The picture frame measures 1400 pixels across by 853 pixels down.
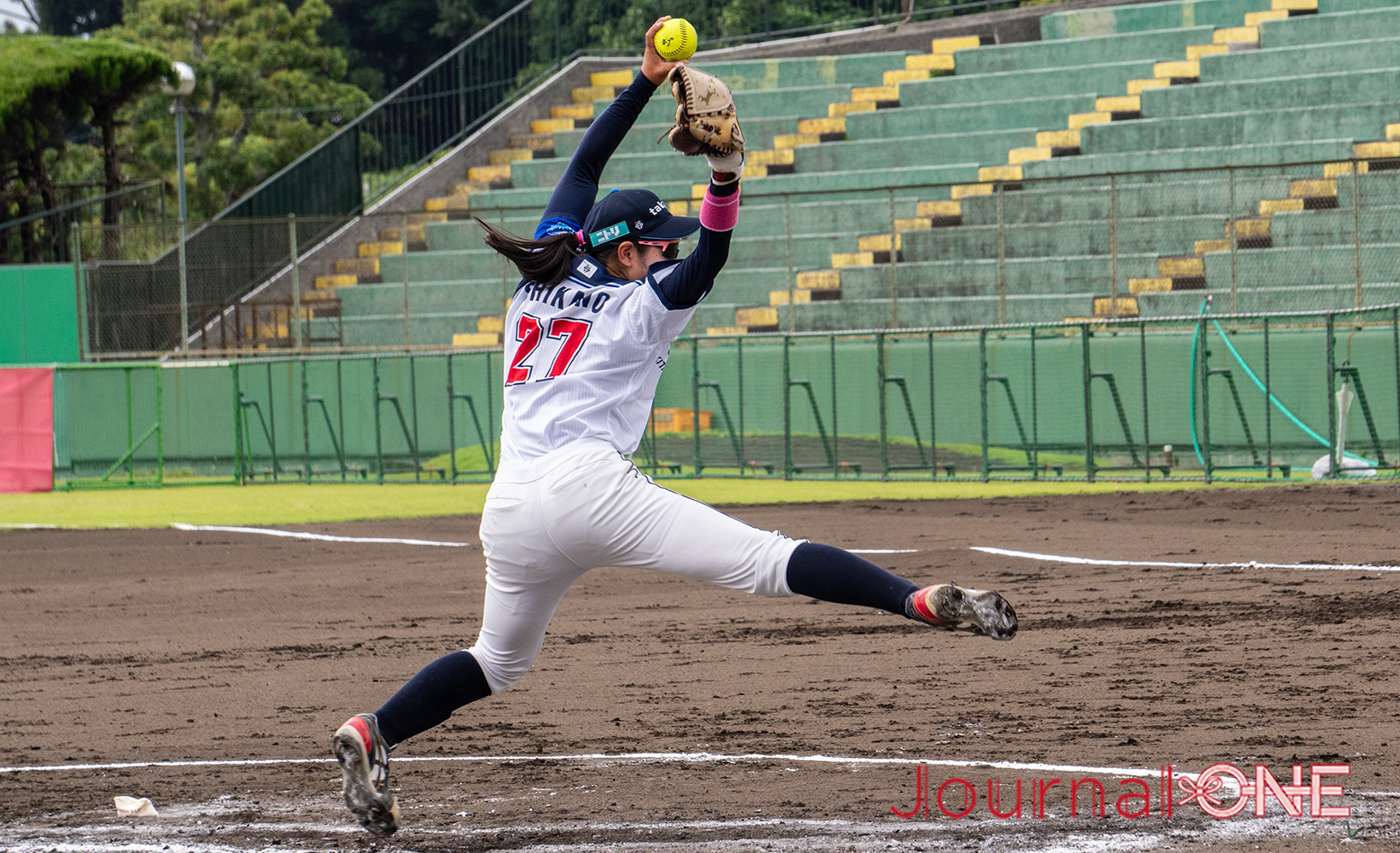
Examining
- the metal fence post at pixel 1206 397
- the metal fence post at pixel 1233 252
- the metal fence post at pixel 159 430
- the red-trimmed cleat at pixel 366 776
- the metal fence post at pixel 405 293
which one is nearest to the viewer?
the red-trimmed cleat at pixel 366 776

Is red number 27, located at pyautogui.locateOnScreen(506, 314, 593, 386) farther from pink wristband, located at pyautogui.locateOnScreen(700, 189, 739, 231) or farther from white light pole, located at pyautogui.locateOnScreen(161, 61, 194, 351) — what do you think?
white light pole, located at pyautogui.locateOnScreen(161, 61, 194, 351)

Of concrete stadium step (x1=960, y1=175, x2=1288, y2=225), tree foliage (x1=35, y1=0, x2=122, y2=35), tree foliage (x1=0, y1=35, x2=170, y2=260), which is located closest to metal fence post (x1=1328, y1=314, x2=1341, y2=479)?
concrete stadium step (x1=960, y1=175, x2=1288, y2=225)

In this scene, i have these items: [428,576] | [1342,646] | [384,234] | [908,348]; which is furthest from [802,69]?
[1342,646]

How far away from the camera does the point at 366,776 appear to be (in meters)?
4.82

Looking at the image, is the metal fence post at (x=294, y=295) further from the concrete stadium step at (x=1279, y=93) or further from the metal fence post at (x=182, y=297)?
the concrete stadium step at (x=1279, y=93)

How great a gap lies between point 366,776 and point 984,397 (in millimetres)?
15249

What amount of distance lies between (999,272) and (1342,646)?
15.4 m

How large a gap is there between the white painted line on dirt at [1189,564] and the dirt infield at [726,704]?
0.16m

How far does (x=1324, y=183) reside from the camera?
21984 millimetres

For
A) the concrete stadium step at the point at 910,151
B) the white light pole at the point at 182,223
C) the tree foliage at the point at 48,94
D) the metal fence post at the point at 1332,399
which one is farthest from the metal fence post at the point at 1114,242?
the tree foliage at the point at 48,94

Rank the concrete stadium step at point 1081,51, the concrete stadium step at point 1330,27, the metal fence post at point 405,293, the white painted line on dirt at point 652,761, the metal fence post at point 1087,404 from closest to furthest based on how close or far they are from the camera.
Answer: the white painted line on dirt at point 652,761
the metal fence post at point 1087,404
the concrete stadium step at point 1330,27
the metal fence post at point 405,293
the concrete stadium step at point 1081,51

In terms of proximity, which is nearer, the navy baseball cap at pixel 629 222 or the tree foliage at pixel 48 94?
the navy baseball cap at pixel 629 222

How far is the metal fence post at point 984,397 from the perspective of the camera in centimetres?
1925

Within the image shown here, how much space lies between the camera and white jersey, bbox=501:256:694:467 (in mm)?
4828
